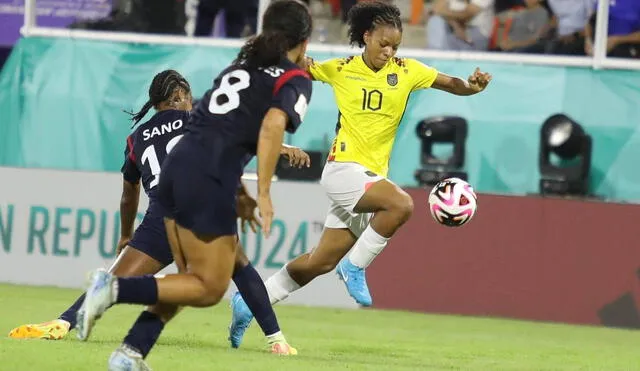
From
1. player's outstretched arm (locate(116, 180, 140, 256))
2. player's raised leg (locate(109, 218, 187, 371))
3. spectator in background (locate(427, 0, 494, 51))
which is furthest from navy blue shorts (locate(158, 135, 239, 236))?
spectator in background (locate(427, 0, 494, 51))

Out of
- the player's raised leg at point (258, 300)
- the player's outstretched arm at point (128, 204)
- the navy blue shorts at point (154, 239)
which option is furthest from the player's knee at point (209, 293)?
the player's outstretched arm at point (128, 204)

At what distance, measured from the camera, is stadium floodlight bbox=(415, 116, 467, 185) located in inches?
598

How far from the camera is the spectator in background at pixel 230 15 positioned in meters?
16.2

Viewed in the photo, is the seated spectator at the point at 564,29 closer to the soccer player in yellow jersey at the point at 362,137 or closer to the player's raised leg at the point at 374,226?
the soccer player in yellow jersey at the point at 362,137

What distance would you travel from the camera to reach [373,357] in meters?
9.59

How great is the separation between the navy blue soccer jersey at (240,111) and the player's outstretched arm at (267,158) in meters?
0.12

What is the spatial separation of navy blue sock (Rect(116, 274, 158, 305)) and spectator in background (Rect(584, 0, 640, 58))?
31.1ft

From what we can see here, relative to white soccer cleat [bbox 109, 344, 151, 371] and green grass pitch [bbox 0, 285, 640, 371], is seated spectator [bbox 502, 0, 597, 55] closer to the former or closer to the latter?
green grass pitch [bbox 0, 285, 640, 371]

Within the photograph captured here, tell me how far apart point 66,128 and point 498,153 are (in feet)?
15.4

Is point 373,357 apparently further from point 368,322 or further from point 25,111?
point 25,111

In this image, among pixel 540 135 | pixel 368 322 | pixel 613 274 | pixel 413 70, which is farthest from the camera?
pixel 540 135

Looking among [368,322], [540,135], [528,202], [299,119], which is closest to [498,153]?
[540,135]

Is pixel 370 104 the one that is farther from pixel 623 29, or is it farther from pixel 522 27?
pixel 623 29

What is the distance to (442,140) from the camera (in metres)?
15.3
